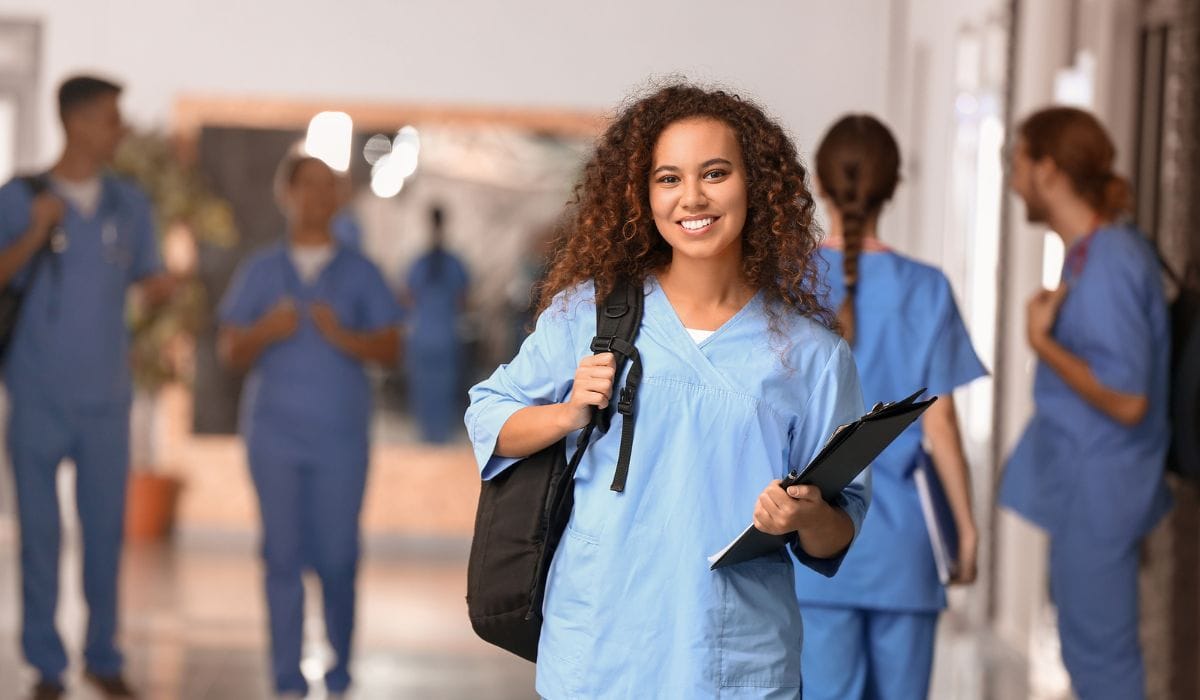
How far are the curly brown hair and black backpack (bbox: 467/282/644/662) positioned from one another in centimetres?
6

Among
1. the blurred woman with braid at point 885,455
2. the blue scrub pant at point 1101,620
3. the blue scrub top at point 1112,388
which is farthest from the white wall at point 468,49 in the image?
the blurred woman with braid at point 885,455

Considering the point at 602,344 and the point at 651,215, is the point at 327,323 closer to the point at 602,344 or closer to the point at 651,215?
the point at 651,215

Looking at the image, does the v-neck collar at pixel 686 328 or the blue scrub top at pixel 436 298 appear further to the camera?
the blue scrub top at pixel 436 298

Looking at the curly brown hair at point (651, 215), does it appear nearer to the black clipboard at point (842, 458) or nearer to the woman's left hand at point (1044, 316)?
the black clipboard at point (842, 458)

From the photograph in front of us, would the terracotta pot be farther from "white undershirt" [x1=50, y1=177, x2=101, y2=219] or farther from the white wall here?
"white undershirt" [x1=50, y1=177, x2=101, y2=219]

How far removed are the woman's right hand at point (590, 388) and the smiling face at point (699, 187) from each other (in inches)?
8.0

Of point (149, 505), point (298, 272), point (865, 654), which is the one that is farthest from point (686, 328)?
point (149, 505)

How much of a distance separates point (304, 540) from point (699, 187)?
3.17 m

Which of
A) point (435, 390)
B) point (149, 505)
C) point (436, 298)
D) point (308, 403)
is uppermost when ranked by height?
point (436, 298)

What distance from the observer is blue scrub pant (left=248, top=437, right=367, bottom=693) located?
4.94 metres

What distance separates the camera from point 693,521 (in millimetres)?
2119

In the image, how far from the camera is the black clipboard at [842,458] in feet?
6.40

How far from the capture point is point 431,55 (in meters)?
8.14

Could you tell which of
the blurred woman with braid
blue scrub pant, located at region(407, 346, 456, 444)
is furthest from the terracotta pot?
the blurred woman with braid
